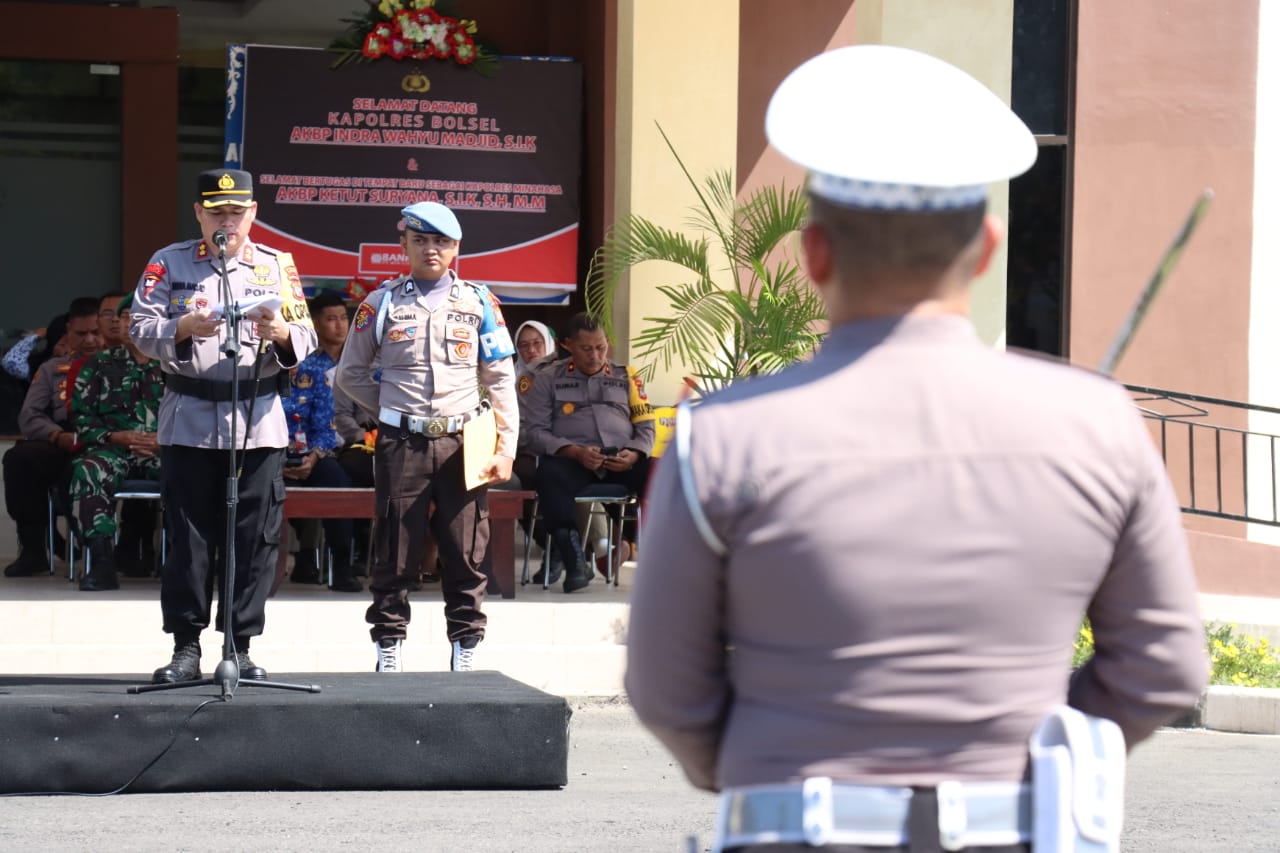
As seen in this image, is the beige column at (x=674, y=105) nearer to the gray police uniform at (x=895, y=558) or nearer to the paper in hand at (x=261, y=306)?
the paper in hand at (x=261, y=306)

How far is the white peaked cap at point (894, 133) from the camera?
6.14 feet

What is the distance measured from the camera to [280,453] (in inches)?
270

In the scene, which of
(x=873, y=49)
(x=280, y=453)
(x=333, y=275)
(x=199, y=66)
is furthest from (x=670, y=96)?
(x=873, y=49)

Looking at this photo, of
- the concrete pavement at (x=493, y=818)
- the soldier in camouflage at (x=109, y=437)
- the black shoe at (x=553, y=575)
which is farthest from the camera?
the black shoe at (x=553, y=575)

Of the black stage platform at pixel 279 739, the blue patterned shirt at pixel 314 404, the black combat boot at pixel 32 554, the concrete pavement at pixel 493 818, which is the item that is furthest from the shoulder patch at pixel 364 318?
the black combat boot at pixel 32 554

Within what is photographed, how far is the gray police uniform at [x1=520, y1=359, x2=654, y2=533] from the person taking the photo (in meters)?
10.5

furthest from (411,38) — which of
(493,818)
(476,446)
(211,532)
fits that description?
(493,818)

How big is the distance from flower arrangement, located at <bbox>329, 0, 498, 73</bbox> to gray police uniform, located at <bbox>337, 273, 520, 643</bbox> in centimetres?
555

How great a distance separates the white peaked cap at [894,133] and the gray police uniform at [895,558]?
148mm

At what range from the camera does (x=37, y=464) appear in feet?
34.1

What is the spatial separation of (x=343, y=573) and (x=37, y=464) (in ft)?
6.52

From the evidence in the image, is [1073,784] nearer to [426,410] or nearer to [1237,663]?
[426,410]

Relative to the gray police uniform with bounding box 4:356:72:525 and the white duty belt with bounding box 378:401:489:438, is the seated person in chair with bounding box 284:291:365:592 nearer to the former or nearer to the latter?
the gray police uniform with bounding box 4:356:72:525

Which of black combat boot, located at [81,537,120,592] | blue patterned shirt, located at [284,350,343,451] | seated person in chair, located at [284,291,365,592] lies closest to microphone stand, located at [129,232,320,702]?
black combat boot, located at [81,537,120,592]
